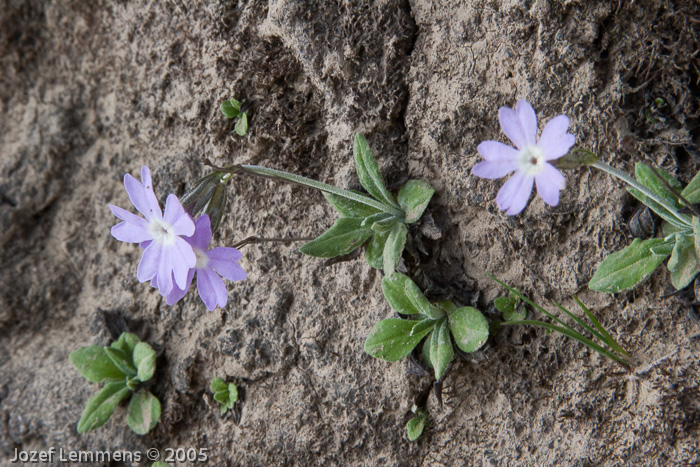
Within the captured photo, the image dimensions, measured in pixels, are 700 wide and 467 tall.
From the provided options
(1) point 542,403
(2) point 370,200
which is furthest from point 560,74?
(1) point 542,403

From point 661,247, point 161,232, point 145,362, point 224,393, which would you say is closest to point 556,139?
point 661,247

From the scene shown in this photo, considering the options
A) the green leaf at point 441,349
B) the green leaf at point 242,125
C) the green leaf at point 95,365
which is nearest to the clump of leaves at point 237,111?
the green leaf at point 242,125

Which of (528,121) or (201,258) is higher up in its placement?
(528,121)

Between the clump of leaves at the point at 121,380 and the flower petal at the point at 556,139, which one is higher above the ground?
the flower petal at the point at 556,139

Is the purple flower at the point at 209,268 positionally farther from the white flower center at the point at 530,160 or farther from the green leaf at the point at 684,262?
the green leaf at the point at 684,262

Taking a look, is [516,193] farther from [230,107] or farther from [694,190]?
[230,107]

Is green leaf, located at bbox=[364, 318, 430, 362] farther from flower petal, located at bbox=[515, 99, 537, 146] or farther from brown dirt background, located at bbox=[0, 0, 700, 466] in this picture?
flower petal, located at bbox=[515, 99, 537, 146]

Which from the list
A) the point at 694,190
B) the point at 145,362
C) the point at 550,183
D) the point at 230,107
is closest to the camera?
the point at 550,183
